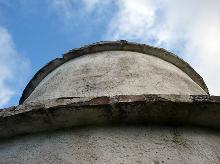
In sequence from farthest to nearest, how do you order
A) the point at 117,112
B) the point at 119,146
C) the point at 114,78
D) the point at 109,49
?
the point at 109,49 < the point at 114,78 < the point at 117,112 < the point at 119,146

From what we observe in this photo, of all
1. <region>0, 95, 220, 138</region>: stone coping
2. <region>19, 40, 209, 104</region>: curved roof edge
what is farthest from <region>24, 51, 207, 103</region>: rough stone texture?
<region>0, 95, 220, 138</region>: stone coping

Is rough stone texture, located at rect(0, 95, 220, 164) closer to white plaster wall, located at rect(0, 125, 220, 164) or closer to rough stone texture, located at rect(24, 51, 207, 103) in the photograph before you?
white plaster wall, located at rect(0, 125, 220, 164)

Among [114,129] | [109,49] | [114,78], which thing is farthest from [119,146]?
[109,49]

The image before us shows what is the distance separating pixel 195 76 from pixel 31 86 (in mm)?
2241

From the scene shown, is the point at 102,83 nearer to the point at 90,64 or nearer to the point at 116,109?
the point at 90,64

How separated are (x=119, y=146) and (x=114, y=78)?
124 cm

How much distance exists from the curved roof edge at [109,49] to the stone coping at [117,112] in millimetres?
2030

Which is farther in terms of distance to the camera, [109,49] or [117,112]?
[109,49]

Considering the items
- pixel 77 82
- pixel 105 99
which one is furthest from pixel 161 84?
pixel 105 99

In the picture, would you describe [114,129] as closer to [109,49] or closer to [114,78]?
[114,78]

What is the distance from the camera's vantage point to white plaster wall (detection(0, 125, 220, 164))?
2324 millimetres

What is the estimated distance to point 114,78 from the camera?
357 centimetres

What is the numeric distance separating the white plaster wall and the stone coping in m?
0.06

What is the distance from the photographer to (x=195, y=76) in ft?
16.3
